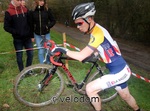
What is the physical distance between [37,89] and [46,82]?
309 mm

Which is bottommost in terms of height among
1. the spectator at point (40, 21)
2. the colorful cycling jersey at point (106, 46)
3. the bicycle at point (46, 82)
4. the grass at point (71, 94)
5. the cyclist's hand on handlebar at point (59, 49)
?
the grass at point (71, 94)

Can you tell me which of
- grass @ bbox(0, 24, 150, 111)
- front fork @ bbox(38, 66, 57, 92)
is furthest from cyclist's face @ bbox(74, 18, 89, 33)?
grass @ bbox(0, 24, 150, 111)

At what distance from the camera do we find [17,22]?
551 centimetres

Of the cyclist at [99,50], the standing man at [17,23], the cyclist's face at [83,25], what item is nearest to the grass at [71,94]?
the standing man at [17,23]

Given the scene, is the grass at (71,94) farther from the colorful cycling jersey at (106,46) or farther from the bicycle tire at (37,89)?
the colorful cycling jersey at (106,46)

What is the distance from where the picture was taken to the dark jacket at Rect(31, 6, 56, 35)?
607 cm

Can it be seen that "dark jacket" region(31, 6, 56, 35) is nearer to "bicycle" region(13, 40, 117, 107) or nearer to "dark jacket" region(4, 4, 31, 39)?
"dark jacket" region(4, 4, 31, 39)

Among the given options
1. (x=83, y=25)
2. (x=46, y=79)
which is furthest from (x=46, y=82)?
(x=83, y=25)

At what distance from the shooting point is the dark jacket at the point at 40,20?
607cm

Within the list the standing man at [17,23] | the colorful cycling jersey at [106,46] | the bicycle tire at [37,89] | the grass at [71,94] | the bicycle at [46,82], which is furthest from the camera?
the standing man at [17,23]

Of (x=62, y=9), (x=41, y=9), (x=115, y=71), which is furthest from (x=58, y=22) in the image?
(x=115, y=71)

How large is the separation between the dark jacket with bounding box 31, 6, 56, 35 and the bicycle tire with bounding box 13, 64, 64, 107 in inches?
65.2

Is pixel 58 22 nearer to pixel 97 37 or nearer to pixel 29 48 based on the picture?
pixel 29 48

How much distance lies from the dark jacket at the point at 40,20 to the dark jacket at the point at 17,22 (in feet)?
1.17
